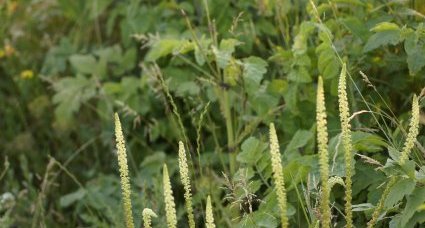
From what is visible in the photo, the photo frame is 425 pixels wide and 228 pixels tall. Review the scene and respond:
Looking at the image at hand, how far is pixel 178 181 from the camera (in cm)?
329

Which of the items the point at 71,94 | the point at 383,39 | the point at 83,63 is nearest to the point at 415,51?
the point at 383,39

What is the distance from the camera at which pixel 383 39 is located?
235cm

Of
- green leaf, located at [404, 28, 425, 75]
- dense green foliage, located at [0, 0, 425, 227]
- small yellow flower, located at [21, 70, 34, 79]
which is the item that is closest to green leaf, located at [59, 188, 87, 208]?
dense green foliage, located at [0, 0, 425, 227]

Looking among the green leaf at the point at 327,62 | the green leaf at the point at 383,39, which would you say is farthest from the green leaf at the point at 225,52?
the green leaf at the point at 383,39

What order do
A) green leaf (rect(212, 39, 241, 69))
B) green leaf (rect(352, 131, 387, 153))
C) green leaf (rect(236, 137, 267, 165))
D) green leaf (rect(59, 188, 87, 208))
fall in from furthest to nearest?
1. green leaf (rect(59, 188, 87, 208))
2. green leaf (rect(212, 39, 241, 69))
3. green leaf (rect(236, 137, 267, 165))
4. green leaf (rect(352, 131, 387, 153))

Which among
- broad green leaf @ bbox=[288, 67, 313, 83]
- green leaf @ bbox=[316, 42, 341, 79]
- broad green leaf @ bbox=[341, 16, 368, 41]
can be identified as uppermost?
broad green leaf @ bbox=[341, 16, 368, 41]

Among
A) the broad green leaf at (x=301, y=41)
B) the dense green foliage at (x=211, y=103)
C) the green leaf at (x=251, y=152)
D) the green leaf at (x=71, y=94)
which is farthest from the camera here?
the green leaf at (x=71, y=94)

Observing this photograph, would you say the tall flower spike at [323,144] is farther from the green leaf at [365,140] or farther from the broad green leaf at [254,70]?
the broad green leaf at [254,70]

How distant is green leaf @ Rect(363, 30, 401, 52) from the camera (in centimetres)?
231

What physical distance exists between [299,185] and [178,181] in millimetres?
1061

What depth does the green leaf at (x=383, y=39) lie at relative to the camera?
2311 mm

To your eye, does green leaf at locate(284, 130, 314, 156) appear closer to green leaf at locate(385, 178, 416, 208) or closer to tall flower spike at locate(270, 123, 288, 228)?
green leaf at locate(385, 178, 416, 208)

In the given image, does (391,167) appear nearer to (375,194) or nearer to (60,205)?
(375,194)

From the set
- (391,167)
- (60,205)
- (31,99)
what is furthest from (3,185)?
(391,167)
